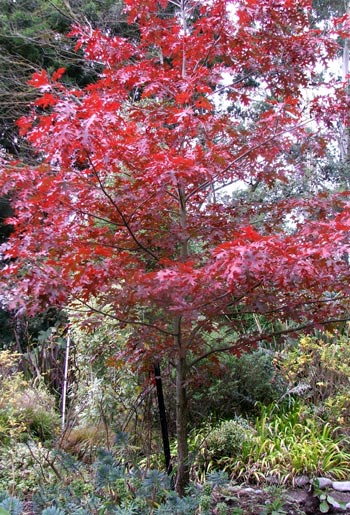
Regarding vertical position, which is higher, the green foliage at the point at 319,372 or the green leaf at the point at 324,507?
the green foliage at the point at 319,372

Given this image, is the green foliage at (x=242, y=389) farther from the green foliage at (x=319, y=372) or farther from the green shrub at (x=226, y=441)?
the green shrub at (x=226, y=441)

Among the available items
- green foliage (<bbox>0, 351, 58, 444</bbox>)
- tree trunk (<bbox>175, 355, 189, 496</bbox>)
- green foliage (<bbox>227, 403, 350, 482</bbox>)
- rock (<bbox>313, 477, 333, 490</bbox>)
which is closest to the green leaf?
rock (<bbox>313, 477, 333, 490</bbox>)

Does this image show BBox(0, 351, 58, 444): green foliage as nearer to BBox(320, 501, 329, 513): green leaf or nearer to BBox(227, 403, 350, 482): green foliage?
BBox(227, 403, 350, 482): green foliage

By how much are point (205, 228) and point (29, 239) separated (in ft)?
3.43

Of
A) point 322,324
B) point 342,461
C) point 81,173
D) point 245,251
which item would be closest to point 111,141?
point 81,173

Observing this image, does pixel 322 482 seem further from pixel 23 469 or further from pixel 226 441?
pixel 23 469

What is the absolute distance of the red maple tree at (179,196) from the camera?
2.21 meters

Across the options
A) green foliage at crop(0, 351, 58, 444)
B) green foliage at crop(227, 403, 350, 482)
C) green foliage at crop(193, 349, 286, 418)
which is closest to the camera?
green foliage at crop(227, 403, 350, 482)

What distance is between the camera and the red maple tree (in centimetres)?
221

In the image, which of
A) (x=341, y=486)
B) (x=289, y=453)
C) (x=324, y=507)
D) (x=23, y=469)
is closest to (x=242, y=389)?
(x=289, y=453)

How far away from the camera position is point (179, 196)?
2.96 m

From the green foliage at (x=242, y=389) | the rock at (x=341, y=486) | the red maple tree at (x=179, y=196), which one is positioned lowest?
the rock at (x=341, y=486)

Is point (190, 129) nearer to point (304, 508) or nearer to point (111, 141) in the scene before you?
point (111, 141)

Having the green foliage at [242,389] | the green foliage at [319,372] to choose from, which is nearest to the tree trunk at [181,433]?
the green foliage at [242,389]
